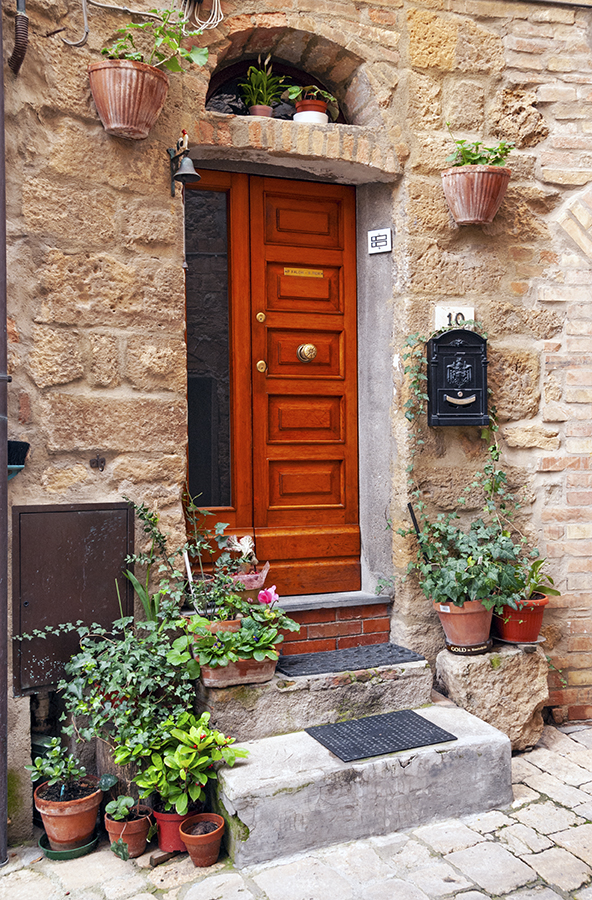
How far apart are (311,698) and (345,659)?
0.35 metres

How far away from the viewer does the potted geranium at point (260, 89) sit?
3.57m

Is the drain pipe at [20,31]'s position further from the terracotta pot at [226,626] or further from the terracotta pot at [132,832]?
the terracotta pot at [132,832]

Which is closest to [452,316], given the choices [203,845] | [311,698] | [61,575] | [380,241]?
[380,241]

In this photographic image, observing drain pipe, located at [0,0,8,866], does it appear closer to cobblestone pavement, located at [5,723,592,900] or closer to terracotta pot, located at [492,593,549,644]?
cobblestone pavement, located at [5,723,592,900]

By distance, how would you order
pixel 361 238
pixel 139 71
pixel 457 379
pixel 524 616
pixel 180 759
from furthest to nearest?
pixel 361 238, pixel 457 379, pixel 524 616, pixel 139 71, pixel 180 759

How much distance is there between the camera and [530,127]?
3.83 meters

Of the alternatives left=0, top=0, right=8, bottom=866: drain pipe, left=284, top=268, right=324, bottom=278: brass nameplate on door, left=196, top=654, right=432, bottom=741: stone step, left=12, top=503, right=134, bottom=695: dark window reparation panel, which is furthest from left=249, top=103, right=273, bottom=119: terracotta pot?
left=196, top=654, right=432, bottom=741: stone step

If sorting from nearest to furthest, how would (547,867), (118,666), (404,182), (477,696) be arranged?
(547,867)
(118,666)
(477,696)
(404,182)

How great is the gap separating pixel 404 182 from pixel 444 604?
2021 mm

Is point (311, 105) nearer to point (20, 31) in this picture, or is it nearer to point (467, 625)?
point (20, 31)

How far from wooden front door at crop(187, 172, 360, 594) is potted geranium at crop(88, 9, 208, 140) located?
598 mm

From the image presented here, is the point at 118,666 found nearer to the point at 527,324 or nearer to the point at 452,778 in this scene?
the point at 452,778

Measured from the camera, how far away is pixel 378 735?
3.01m

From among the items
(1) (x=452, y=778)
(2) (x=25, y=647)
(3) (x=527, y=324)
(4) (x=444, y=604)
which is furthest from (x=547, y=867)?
(3) (x=527, y=324)
